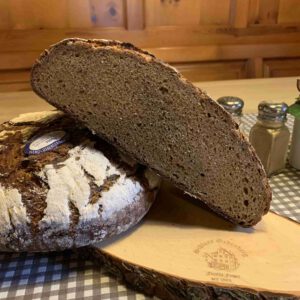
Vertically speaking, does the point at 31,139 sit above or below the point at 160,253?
above

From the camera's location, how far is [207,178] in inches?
29.9

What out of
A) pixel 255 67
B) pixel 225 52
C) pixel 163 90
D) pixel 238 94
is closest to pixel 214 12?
pixel 225 52

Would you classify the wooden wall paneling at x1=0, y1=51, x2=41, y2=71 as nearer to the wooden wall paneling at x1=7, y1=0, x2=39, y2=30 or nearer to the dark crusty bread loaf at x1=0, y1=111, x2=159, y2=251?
the wooden wall paneling at x1=7, y1=0, x2=39, y2=30

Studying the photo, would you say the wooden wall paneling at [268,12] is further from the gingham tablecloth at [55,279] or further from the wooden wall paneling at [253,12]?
the gingham tablecloth at [55,279]

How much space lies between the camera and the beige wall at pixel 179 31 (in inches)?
93.7

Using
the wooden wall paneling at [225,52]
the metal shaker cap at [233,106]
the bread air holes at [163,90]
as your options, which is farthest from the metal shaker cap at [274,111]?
the wooden wall paneling at [225,52]

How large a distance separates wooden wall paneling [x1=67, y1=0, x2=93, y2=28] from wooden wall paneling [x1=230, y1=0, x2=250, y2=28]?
1.03 meters

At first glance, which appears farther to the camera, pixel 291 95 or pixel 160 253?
pixel 291 95

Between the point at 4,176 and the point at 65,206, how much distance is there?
0.46 ft

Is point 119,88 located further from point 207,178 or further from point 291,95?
point 291,95

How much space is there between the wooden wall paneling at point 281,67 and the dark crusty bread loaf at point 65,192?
2.37 m

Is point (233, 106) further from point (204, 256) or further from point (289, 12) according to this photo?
point (289, 12)

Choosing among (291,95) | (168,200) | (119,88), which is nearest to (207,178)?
(168,200)

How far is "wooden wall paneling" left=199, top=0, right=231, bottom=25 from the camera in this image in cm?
257
